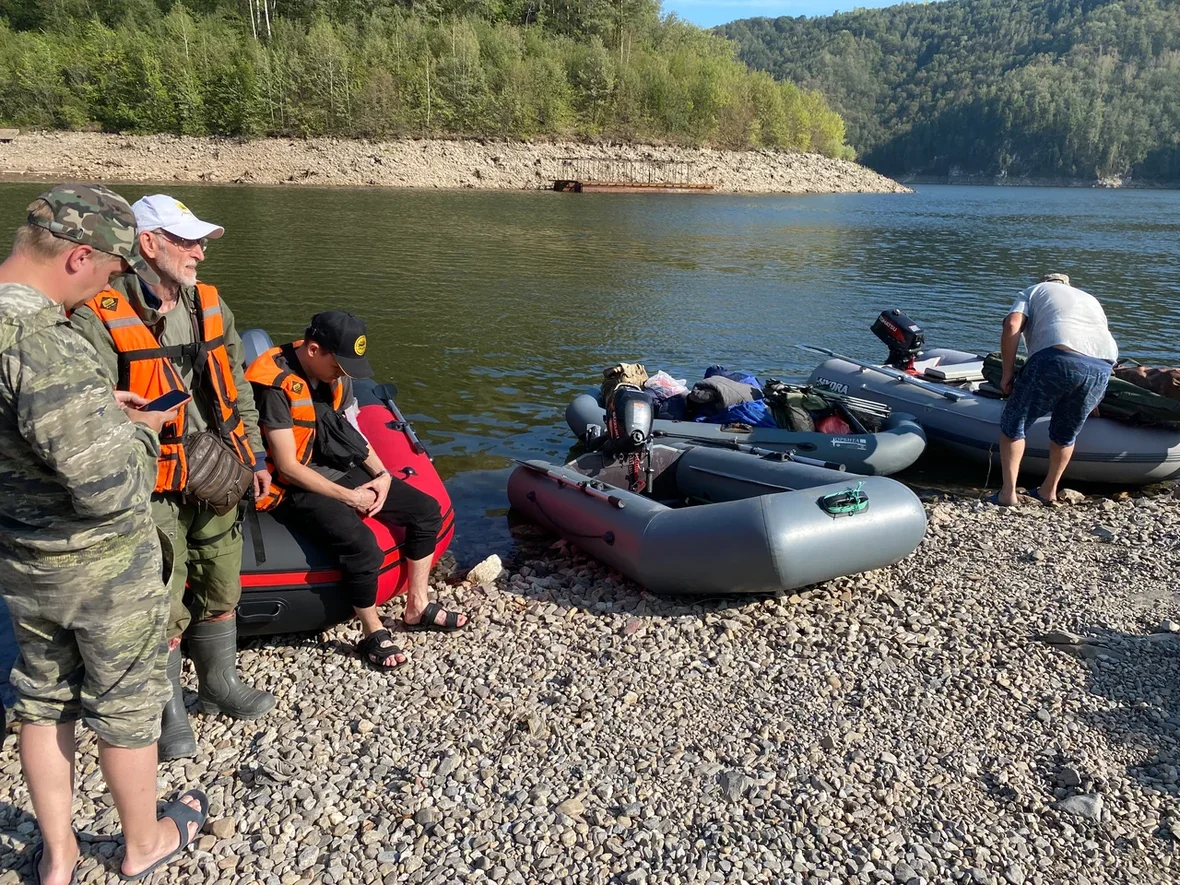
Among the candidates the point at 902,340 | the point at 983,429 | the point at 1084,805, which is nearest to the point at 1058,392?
the point at 983,429

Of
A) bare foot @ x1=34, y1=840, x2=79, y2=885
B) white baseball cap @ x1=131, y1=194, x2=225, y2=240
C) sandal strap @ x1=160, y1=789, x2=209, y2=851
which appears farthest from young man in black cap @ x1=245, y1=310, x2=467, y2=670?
bare foot @ x1=34, y1=840, x2=79, y2=885

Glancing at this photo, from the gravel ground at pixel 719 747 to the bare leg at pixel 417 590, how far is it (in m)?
0.18

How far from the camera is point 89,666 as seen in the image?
7.22 feet

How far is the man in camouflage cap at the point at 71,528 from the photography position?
1923 millimetres

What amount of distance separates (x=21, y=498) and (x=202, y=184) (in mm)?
44539

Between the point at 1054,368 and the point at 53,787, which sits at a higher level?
the point at 1054,368

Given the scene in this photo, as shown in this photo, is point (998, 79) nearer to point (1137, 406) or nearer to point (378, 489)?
point (1137, 406)

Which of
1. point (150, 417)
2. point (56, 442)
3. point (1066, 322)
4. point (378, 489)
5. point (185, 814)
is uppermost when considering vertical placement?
point (56, 442)

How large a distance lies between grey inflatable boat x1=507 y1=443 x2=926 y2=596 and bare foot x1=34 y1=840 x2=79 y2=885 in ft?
9.59

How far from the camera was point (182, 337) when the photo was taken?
9.56 ft

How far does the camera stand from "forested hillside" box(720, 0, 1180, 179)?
109750 millimetres

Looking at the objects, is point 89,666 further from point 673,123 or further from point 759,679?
point 673,123

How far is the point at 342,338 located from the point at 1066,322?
16.1ft

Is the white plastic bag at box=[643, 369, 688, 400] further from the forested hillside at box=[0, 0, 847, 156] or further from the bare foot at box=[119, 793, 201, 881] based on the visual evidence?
the forested hillside at box=[0, 0, 847, 156]
